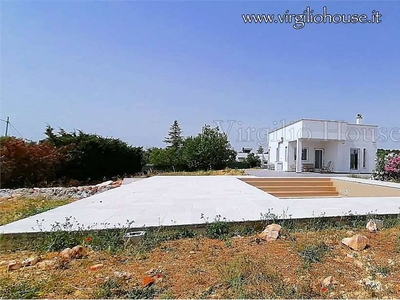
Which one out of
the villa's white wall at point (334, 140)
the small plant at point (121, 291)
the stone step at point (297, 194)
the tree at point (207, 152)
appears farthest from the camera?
the tree at point (207, 152)

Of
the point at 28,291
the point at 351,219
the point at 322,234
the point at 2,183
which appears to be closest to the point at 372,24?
the point at 351,219

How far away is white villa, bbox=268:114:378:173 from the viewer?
62.5 ft

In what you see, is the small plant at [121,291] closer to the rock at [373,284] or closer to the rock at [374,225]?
the rock at [373,284]

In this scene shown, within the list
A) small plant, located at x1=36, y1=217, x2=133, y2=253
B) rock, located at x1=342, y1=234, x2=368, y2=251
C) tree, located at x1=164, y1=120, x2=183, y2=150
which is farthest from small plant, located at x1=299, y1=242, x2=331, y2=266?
tree, located at x1=164, y1=120, x2=183, y2=150

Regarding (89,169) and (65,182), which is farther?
(89,169)

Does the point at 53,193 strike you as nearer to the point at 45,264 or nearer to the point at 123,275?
the point at 45,264

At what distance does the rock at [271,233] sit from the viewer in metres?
3.39

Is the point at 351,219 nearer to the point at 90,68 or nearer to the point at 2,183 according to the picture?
the point at 90,68

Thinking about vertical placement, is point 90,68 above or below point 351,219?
above

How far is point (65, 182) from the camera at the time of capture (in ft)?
42.9

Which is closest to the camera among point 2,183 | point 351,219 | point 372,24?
point 351,219

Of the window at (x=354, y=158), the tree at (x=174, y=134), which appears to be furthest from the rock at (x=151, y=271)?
the tree at (x=174, y=134)

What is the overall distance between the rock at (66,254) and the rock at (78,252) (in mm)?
23

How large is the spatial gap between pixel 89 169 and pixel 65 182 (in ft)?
7.21
